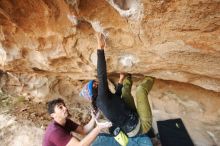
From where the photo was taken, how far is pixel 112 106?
9.96 feet

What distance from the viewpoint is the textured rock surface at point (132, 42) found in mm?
2381

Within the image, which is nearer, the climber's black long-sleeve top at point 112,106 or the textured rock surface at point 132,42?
the textured rock surface at point 132,42

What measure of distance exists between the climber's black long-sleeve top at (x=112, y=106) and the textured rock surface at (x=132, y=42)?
43cm

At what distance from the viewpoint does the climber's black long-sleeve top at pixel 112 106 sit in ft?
9.15

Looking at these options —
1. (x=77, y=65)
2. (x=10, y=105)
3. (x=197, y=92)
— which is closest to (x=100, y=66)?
(x=77, y=65)

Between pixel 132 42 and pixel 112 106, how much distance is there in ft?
2.35

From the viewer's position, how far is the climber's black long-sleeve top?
279cm

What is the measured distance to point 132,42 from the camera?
301 centimetres

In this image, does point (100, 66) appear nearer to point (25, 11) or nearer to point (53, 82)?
point (25, 11)

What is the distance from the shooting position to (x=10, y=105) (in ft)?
18.9

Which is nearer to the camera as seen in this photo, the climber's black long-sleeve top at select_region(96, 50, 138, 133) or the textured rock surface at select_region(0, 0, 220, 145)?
the textured rock surface at select_region(0, 0, 220, 145)

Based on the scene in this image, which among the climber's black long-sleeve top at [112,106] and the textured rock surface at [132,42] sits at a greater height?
the textured rock surface at [132,42]

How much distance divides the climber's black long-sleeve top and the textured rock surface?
0.43 meters

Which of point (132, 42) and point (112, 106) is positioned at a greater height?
point (132, 42)
